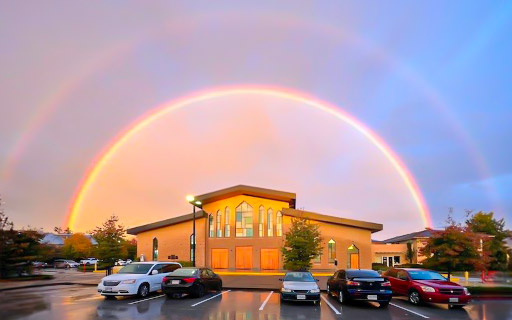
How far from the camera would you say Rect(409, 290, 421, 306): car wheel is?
1717 cm

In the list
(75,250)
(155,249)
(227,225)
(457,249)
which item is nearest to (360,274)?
(457,249)

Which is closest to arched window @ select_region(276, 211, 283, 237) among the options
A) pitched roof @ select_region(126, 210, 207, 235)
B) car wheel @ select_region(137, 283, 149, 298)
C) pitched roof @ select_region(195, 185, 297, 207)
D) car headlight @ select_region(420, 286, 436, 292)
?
pitched roof @ select_region(195, 185, 297, 207)

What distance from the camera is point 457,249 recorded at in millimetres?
23500

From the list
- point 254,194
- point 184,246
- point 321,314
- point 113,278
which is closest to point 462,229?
point 321,314

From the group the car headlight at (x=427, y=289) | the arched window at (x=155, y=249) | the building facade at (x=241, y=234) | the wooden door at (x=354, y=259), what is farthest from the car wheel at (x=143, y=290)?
the arched window at (x=155, y=249)

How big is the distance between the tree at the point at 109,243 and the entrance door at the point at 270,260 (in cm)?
1647

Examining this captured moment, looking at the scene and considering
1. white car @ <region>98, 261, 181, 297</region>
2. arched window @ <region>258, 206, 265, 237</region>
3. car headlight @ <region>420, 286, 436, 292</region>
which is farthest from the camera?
arched window @ <region>258, 206, 265, 237</region>

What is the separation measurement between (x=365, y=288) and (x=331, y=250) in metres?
26.4

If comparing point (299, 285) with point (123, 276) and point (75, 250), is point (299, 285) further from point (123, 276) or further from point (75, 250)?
point (75, 250)

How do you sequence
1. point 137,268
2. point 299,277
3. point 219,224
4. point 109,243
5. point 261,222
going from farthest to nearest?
point 219,224 → point 261,222 → point 109,243 → point 137,268 → point 299,277

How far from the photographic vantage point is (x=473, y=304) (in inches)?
727

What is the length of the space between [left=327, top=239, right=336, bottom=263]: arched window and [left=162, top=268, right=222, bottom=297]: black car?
2461 centimetres

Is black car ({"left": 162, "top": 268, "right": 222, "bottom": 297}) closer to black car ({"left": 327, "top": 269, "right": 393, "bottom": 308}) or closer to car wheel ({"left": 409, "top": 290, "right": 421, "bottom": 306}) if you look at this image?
black car ({"left": 327, "top": 269, "right": 393, "bottom": 308})

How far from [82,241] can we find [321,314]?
3297 inches
